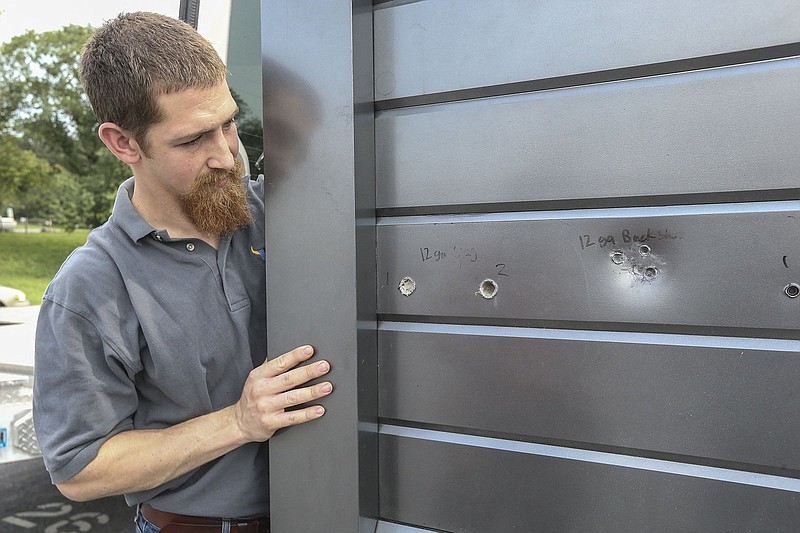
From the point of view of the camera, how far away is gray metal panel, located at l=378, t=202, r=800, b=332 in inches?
48.3

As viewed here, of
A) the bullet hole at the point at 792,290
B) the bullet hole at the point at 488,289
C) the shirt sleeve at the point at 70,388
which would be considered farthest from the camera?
the shirt sleeve at the point at 70,388

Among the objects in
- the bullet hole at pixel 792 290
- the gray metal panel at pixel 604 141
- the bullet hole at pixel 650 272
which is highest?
the gray metal panel at pixel 604 141

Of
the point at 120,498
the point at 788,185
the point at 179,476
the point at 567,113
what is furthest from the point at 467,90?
the point at 120,498

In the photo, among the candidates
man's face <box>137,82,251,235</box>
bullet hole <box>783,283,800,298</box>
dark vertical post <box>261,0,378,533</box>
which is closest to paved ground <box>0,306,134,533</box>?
man's face <box>137,82,251,235</box>

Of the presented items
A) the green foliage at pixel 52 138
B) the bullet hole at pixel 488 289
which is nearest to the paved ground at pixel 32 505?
the bullet hole at pixel 488 289

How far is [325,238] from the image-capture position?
1.55m

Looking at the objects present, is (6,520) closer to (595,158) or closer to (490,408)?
(490,408)

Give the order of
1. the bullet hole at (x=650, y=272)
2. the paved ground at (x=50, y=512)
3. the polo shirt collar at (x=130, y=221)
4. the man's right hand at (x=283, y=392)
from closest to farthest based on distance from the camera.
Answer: the bullet hole at (x=650, y=272), the man's right hand at (x=283, y=392), the polo shirt collar at (x=130, y=221), the paved ground at (x=50, y=512)

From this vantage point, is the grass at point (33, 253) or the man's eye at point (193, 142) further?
the grass at point (33, 253)

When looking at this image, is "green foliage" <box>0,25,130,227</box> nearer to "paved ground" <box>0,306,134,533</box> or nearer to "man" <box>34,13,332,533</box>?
"paved ground" <box>0,306,134,533</box>

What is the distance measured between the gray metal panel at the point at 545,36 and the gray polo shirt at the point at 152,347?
0.75m

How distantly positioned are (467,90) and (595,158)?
326 mm

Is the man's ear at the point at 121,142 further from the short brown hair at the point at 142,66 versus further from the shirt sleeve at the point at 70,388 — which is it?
the shirt sleeve at the point at 70,388

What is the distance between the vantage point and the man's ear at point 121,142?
1.92 meters
